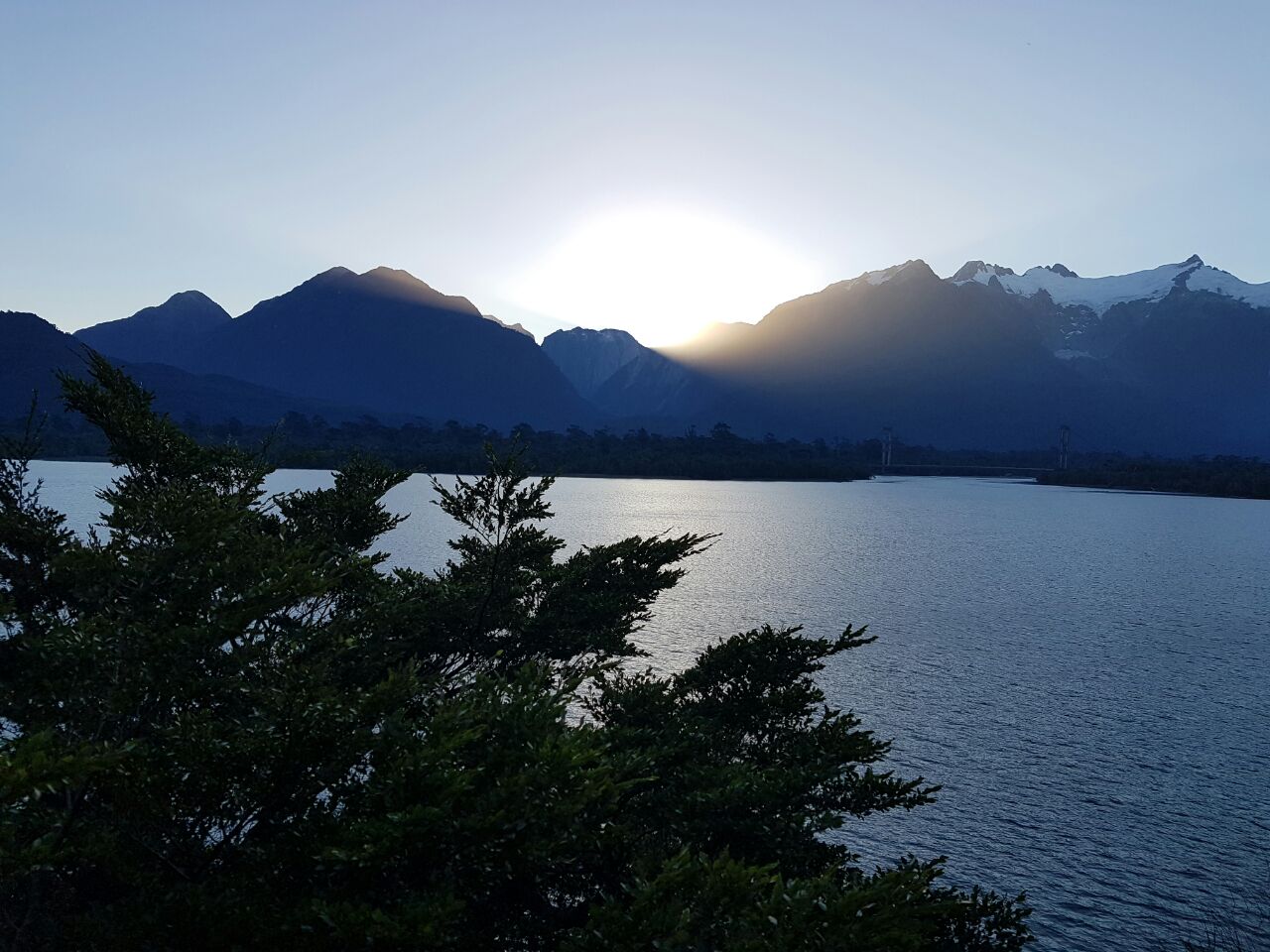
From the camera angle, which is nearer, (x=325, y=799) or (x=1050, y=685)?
(x=325, y=799)

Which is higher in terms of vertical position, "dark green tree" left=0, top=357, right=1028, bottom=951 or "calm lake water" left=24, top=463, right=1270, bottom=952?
"dark green tree" left=0, top=357, right=1028, bottom=951

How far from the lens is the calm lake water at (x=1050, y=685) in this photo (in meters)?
22.8

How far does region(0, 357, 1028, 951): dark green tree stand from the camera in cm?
857

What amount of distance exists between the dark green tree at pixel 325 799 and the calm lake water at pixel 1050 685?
36.6ft

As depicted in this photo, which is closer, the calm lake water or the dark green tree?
the dark green tree

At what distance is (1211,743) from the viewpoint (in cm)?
3206

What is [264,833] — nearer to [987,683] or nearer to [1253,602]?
[987,683]

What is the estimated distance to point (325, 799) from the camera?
37.7 ft

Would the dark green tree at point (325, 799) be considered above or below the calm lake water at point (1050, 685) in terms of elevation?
above

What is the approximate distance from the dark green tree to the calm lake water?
11144mm

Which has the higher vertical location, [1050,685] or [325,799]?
[325,799]

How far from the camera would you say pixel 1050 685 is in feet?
132

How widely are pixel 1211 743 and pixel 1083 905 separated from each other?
1586 cm

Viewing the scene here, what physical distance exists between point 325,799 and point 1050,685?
38.7 metres
